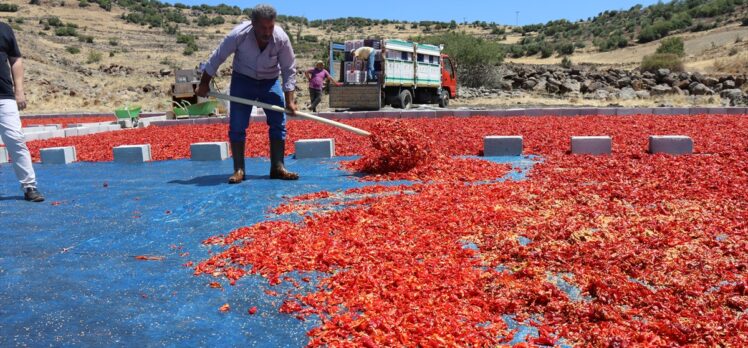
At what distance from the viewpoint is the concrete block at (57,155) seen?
26.8 feet

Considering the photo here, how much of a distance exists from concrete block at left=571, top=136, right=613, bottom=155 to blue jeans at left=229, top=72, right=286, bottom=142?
348 centimetres

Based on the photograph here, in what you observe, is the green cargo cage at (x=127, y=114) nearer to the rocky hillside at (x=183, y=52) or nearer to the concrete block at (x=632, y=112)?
the rocky hillside at (x=183, y=52)

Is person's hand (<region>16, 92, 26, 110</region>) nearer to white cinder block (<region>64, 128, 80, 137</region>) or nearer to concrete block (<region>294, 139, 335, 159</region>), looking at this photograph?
concrete block (<region>294, 139, 335, 159</region>)

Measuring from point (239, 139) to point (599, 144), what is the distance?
4074 millimetres

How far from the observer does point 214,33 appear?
175 ft

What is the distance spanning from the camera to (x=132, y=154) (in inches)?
318

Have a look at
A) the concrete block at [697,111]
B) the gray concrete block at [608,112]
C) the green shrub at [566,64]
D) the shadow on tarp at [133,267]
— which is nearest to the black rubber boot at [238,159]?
the shadow on tarp at [133,267]

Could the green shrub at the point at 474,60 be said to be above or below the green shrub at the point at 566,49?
below

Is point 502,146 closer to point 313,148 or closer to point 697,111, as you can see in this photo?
point 313,148

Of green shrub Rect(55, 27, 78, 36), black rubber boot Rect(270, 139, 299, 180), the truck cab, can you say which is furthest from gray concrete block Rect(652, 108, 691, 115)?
green shrub Rect(55, 27, 78, 36)

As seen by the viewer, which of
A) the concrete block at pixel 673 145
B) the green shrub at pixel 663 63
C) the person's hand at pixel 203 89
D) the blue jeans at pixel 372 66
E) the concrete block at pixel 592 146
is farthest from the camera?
the green shrub at pixel 663 63

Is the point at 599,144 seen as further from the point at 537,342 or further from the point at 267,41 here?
the point at 537,342

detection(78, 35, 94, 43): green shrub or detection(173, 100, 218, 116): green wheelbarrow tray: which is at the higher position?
detection(78, 35, 94, 43): green shrub

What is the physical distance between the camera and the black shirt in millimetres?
4918
